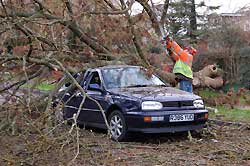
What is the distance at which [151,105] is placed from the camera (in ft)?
29.6

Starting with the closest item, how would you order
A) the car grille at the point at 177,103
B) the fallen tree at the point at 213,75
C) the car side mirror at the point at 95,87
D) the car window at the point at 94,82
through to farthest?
the car grille at the point at 177,103
the car side mirror at the point at 95,87
the car window at the point at 94,82
the fallen tree at the point at 213,75

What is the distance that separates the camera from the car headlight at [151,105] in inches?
355

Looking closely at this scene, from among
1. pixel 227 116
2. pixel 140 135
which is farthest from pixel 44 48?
pixel 227 116

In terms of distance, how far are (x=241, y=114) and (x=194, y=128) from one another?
12.7 feet

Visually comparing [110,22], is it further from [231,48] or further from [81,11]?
[231,48]

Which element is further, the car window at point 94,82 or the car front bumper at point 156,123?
the car window at point 94,82

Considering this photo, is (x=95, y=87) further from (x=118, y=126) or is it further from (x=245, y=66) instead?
(x=245, y=66)

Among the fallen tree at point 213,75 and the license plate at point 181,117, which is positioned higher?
the license plate at point 181,117

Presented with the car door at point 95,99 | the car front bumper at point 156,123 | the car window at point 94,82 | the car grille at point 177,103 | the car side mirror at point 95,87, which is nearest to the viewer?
the car front bumper at point 156,123

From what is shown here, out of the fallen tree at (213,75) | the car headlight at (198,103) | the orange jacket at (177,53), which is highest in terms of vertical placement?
the orange jacket at (177,53)

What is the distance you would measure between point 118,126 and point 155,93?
0.99 metres

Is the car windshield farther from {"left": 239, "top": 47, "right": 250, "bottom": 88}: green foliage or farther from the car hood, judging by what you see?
{"left": 239, "top": 47, "right": 250, "bottom": 88}: green foliage

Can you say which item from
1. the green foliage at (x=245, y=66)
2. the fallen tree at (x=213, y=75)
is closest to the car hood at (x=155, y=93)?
the fallen tree at (x=213, y=75)

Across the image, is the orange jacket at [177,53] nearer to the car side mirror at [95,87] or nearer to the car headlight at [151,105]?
the car side mirror at [95,87]
